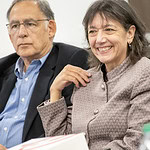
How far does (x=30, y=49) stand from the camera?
2256 mm

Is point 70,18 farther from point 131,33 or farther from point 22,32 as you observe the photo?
point 131,33

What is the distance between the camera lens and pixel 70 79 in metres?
1.68

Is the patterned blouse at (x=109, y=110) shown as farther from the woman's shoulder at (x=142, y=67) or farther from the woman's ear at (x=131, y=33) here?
the woman's ear at (x=131, y=33)

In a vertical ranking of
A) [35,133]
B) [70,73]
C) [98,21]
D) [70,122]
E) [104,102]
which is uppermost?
[98,21]

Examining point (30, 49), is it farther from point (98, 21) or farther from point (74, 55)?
point (98, 21)

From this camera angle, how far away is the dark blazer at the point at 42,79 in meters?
1.94

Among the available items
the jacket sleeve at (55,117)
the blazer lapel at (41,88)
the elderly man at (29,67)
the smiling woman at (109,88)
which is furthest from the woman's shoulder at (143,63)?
the blazer lapel at (41,88)

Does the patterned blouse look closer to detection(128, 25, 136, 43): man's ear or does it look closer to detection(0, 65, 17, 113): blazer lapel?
detection(128, 25, 136, 43): man's ear

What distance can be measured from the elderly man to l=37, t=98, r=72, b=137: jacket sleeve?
0.27m

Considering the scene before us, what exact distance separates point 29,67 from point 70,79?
0.66 metres

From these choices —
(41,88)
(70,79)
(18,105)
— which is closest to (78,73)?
(70,79)

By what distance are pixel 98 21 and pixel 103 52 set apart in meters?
0.15

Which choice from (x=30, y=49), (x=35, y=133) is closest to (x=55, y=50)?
(x=30, y=49)

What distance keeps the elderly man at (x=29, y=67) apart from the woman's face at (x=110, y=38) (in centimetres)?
49
